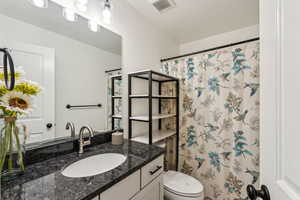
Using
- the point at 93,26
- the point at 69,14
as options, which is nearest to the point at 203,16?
the point at 93,26

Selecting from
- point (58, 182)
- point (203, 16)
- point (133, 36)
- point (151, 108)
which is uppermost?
point (203, 16)

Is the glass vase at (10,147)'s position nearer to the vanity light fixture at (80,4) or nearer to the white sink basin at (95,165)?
the white sink basin at (95,165)

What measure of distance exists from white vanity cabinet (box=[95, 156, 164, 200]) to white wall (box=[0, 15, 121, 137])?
61cm

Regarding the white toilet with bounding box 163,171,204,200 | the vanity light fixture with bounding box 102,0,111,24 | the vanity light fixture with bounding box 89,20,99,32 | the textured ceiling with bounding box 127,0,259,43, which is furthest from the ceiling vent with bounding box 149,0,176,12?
the white toilet with bounding box 163,171,204,200

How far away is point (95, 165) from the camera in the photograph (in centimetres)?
97

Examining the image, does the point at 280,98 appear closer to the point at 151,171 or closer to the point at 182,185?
the point at 151,171

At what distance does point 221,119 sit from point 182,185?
2.64 ft

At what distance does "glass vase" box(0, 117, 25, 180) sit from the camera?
0.61 m

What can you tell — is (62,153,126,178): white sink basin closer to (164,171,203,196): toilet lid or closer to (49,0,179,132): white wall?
(49,0,179,132): white wall

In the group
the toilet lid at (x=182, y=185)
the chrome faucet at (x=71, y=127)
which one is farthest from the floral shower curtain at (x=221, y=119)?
the chrome faucet at (x=71, y=127)

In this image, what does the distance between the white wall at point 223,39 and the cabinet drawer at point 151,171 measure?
77.0 inches

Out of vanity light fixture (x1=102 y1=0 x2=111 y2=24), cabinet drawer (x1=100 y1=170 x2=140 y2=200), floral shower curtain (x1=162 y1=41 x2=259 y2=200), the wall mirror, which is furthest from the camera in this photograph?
floral shower curtain (x1=162 y1=41 x2=259 y2=200)

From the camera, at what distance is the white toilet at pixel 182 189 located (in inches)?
45.6

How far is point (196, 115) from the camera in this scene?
1.61m
